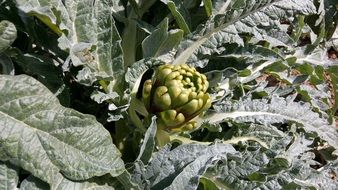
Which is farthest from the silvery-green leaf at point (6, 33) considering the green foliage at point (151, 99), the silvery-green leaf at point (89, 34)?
the silvery-green leaf at point (89, 34)

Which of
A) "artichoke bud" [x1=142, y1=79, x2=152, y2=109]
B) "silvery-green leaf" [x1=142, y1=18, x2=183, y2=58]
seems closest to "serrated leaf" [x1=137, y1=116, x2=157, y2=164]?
"artichoke bud" [x1=142, y1=79, x2=152, y2=109]

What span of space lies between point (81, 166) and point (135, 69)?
0.38 metres

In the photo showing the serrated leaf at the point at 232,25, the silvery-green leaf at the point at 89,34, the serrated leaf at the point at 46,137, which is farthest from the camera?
the serrated leaf at the point at 232,25

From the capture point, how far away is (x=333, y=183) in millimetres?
2023

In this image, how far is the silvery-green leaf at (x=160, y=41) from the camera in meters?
1.80

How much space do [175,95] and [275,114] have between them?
0.48m

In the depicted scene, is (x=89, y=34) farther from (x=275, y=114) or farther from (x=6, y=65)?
(x=275, y=114)

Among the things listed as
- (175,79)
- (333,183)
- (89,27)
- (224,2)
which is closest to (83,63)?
(89,27)

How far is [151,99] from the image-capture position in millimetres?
1787

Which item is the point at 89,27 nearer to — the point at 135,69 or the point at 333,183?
the point at 135,69

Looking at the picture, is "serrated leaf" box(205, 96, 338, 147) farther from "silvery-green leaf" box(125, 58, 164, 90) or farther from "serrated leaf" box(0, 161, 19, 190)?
"serrated leaf" box(0, 161, 19, 190)

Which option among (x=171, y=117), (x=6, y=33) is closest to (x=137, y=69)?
(x=171, y=117)

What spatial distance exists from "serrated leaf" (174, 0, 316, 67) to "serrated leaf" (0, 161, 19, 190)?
25.8 inches

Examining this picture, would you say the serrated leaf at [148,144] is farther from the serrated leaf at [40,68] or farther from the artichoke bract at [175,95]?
the serrated leaf at [40,68]
